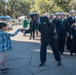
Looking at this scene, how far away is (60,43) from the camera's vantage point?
11.0 m

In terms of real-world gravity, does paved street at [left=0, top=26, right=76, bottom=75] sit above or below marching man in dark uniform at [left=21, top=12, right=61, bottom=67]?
below

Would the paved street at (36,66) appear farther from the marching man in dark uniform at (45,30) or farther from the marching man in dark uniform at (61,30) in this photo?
the marching man in dark uniform at (61,30)

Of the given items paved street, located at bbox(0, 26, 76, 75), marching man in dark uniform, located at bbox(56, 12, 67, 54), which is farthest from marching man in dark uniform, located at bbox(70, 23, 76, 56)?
paved street, located at bbox(0, 26, 76, 75)

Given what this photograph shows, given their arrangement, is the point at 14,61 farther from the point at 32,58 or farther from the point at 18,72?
the point at 18,72

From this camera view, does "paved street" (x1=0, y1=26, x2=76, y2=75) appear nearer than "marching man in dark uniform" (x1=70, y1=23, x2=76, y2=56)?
Yes

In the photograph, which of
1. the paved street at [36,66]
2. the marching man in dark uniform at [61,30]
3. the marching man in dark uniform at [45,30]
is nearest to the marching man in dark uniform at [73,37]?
the marching man in dark uniform at [61,30]

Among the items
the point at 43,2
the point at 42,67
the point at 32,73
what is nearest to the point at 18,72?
the point at 32,73

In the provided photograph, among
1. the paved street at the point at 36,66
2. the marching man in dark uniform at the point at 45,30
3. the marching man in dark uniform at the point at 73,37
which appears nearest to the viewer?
the paved street at the point at 36,66

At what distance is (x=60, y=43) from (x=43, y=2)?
2101 cm

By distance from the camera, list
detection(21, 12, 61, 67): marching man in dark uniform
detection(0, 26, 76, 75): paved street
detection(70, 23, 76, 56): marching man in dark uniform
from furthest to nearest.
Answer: detection(70, 23, 76, 56): marching man in dark uniform
detection(21, 12, 61, 67): marching man in dark uniform
detection(0, 26, 76, 75): paved street

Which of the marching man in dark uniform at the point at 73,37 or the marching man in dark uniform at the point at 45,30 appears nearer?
the marching man in dark uniform at the point at 45,30

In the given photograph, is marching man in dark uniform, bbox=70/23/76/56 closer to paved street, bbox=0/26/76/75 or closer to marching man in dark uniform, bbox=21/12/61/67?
paved street, bbox=0/26/76/75

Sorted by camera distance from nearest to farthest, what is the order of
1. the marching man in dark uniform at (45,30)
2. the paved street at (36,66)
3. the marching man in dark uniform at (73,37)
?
the paved street at (36,66), the marching man in dark uniform at (45,30), the marching man in dark uniform at (73,37)

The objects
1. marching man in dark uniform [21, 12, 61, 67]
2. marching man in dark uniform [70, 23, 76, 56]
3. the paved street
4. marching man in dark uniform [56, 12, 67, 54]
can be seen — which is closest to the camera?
the paved street
